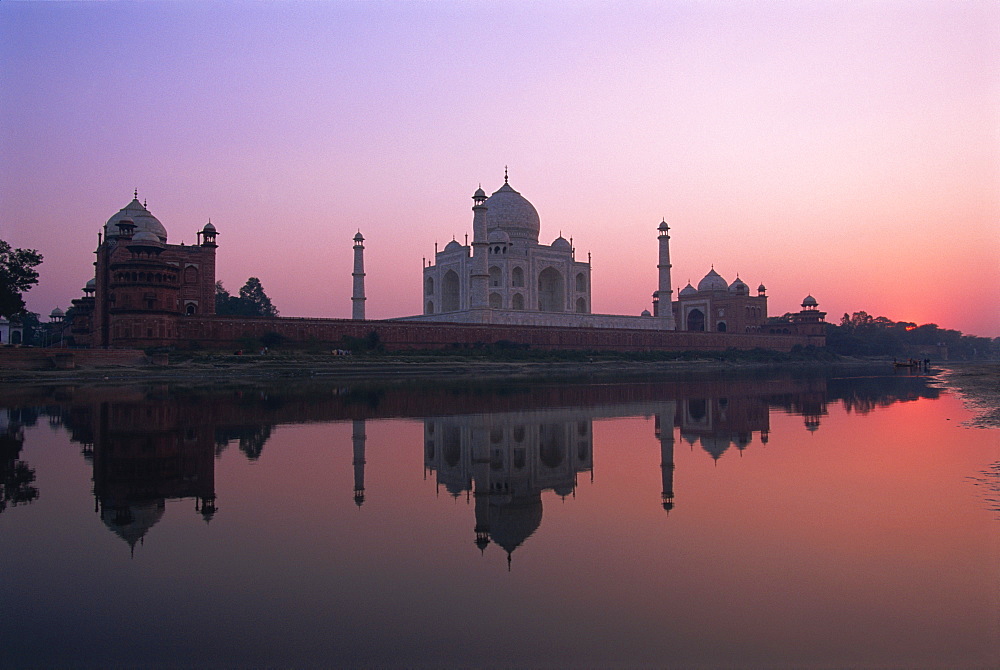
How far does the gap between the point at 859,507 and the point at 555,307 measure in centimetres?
4033

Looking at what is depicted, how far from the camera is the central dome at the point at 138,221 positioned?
1332 inches

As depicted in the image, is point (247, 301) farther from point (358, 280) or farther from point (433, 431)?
point (433, 431)

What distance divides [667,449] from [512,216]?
36.8 m

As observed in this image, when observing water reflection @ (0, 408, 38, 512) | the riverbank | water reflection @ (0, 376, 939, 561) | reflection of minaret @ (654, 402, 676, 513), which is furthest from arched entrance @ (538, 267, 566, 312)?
water reflection @ (0, 408, 38, 512)

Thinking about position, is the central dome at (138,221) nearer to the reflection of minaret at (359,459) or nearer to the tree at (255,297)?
the tree at (255,297)

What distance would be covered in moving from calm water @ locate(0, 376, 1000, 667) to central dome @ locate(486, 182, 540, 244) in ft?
117

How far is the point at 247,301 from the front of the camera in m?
49.6

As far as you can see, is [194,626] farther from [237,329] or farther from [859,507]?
[237,329]

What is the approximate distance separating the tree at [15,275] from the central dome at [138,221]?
18.9 ft

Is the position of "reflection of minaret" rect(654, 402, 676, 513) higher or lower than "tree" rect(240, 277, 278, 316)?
lower

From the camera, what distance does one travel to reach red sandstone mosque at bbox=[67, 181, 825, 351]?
28.5 m

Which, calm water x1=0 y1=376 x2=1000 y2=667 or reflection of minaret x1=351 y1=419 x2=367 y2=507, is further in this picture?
reflection of minaret x1=351 y1=419 x2=367 y2=507

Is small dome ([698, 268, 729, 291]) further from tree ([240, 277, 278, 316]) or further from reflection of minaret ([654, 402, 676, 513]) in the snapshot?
reflection of minaret ([654, 402, 676, 513])

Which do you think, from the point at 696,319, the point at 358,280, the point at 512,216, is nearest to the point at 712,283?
the point at 696,319
